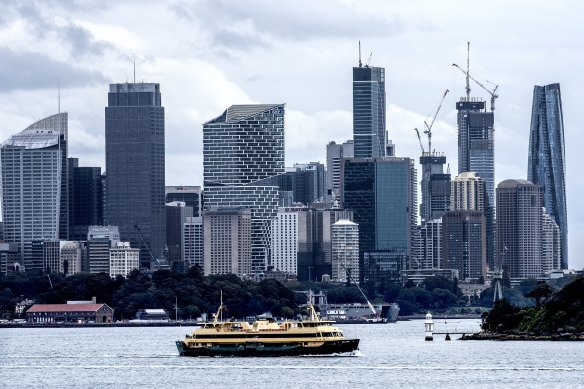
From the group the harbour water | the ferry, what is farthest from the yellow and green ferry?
the harbour water

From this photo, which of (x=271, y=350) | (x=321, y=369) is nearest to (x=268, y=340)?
(x=271, y=350)

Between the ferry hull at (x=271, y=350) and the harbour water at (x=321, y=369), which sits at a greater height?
the ferry hull at (x=271, y=350)

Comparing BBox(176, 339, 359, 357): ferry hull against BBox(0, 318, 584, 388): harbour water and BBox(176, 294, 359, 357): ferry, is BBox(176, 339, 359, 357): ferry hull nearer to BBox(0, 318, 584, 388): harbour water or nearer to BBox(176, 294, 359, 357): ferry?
BBox(176, 294, 359, 357): ferry

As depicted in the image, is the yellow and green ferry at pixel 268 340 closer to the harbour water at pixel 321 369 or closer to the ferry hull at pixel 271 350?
the ferry hull at pixel 271 350

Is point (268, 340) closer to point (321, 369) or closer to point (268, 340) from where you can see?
point (268, 340)

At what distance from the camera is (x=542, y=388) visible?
129875 millimetres

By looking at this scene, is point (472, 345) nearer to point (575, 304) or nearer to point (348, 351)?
point (575, 304)

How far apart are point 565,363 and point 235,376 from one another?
27703mm

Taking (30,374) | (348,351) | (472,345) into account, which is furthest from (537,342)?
(30,374)

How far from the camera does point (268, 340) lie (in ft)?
534

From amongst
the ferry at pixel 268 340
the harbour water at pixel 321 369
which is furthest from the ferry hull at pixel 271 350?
the harbour water at pixel 321 369

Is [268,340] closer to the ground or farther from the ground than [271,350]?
farther from the ground

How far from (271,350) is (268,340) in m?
0.87

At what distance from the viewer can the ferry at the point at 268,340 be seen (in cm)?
16188
